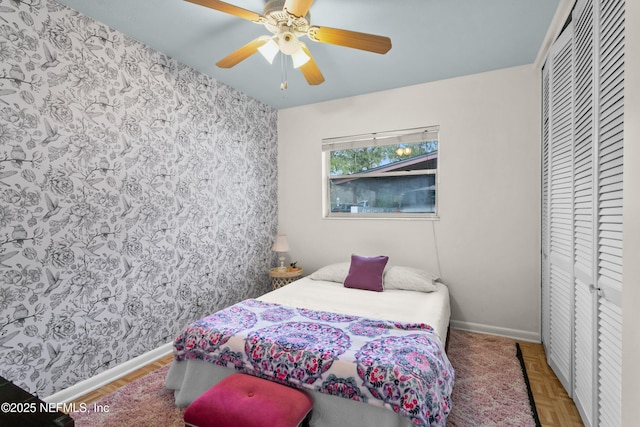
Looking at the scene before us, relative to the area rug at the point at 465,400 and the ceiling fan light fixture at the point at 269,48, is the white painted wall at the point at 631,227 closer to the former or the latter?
the area rug at the point at 465,400

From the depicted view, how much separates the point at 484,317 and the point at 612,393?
5.82 ft

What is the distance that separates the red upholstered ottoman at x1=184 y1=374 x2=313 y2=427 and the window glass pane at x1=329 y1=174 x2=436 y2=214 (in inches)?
94.0

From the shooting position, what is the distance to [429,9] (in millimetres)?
2033

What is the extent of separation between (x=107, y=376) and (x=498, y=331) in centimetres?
336

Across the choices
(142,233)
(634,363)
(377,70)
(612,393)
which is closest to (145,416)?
(142,233)

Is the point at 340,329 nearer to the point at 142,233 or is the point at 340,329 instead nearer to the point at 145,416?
the point at 145,416

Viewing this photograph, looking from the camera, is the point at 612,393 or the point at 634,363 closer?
the point at 634,363

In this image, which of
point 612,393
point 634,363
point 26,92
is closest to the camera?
point 634,363

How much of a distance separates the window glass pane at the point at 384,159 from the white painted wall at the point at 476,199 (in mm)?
207

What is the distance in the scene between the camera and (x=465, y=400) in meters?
2.04

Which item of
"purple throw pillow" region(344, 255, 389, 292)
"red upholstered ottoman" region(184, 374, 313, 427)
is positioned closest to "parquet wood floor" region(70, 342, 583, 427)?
"red upholstered ottoman" region(184, 374, 313, 427)

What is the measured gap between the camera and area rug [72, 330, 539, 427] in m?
1.85

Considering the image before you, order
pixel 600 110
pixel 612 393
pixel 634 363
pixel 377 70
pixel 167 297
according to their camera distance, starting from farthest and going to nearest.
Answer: pixel 377 70, pixel 167 297, pixel 600 110, pixel 612 393, pixel 634 363

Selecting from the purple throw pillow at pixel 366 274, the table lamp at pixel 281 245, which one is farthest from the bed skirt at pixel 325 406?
the table lamp at pixel 281 245
